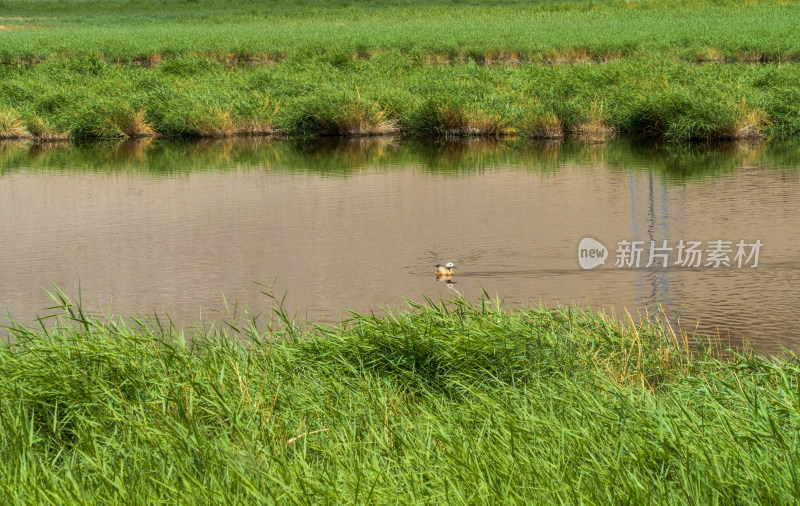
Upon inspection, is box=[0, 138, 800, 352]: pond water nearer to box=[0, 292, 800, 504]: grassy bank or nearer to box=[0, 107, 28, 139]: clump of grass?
box=[0, 292, 800, 504]: grassy bank

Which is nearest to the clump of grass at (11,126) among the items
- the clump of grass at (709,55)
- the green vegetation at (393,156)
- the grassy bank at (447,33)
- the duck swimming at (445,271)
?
the green vegetation at (393,156)

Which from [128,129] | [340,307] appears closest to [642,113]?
[128,129]

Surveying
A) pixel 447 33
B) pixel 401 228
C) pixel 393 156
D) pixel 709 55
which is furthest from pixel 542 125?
pixel 447 33

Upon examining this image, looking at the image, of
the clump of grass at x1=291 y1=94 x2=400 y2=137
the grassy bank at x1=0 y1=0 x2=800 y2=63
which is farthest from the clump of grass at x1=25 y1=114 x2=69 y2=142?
the grassy bank at x1=0 y1=0 x2=800 y2=63

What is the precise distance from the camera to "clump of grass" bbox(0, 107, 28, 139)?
20719 millimetres

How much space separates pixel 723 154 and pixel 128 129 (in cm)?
1111

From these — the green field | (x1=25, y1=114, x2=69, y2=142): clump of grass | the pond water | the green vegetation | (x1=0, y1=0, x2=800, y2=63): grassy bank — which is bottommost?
the pond water

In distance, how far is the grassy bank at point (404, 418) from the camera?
366 cm

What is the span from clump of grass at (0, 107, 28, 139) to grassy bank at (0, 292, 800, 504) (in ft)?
53.0

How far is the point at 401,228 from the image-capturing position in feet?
38.1

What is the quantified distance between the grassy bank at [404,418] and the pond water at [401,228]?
3.67 feet

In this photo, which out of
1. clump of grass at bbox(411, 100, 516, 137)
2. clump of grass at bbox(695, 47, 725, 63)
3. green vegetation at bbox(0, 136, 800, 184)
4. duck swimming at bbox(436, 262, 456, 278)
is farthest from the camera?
clump of grass at bbox(695, 47, 725, 63)

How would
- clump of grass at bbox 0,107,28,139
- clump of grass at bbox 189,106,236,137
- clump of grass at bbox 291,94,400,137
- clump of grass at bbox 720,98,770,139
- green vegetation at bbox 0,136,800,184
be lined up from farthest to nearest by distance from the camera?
clump of grass at bbox 0,107,28,139 < clump of grass at bbox 189,106,236,137 < clump of grass at bbox 291,94,400,137 < clump of grass at bbox 720,98,770,139 < green vegetation at bbox 0,136,800,184

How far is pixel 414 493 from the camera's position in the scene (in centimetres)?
367
